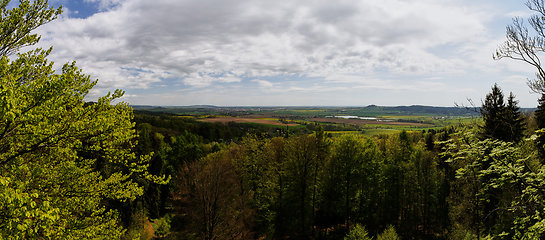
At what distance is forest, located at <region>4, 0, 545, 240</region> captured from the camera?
20.1 feet

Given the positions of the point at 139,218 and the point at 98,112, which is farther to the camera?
the point at 139,218

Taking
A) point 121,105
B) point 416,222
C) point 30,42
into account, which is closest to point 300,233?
point 416,222

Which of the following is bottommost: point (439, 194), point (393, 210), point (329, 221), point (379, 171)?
point (329, 221)

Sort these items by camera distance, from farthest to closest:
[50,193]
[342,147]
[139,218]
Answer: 1. [342,147]
2. [139,218]
3. [50,193]

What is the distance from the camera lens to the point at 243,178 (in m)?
25.6

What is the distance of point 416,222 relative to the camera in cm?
2742

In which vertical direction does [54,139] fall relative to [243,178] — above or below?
above

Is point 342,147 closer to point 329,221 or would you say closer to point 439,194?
point 329,221

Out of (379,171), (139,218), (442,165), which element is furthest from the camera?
(442,165)

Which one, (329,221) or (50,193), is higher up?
(50,193)

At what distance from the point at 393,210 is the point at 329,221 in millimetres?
7658

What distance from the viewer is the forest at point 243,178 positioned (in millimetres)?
6137

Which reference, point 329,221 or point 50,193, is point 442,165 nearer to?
point 329,221

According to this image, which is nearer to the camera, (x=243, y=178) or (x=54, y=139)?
(x=54, y=139)
